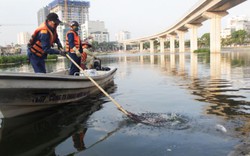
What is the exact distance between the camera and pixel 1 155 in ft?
14.6

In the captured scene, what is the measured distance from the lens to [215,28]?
1967 inches

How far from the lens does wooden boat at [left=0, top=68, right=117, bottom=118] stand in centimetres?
585

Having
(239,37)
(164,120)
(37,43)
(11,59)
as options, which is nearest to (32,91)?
(37,43)

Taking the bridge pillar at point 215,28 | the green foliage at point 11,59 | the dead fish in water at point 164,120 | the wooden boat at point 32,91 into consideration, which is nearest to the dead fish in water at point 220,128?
the dead fish in water at point 164,120

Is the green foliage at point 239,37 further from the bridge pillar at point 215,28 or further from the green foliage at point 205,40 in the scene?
the bridge pillar at point 215,28

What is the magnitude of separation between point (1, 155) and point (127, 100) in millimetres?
4797

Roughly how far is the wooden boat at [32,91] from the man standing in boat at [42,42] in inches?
36.5

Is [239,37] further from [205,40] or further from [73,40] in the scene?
[73,40]

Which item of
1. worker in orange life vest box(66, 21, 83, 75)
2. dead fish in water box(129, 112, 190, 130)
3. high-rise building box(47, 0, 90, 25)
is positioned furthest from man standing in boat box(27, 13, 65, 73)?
high-rise building box(47, 0, 90, 25)

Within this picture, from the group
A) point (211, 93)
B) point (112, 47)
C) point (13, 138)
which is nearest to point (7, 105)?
point (13, 138)

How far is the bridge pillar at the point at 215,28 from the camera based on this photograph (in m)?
48.8

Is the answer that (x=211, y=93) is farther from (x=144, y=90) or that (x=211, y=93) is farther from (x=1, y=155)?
(x=1, y=155)

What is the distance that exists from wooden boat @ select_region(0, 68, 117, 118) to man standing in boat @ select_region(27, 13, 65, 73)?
93 centimetres

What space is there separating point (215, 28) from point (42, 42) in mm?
47483
